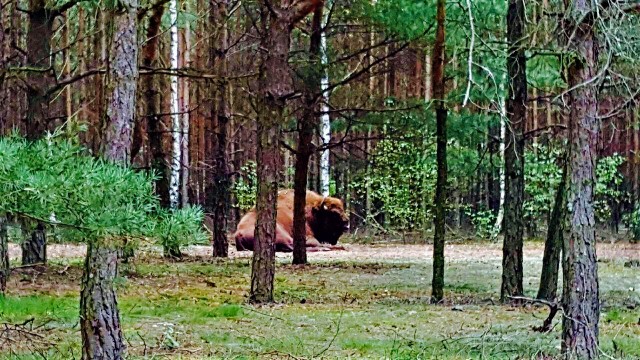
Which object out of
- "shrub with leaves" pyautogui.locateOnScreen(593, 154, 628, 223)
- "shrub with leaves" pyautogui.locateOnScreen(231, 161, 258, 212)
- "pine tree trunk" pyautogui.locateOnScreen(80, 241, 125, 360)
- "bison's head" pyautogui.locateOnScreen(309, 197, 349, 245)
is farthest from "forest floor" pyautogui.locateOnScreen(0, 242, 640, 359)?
"shrub with leaves" pyautogui.locateOnScreen(231, 161, 258, 212)

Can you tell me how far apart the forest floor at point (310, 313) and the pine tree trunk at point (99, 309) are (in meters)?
0.17

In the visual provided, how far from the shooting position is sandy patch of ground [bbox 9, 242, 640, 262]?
20.4 metres

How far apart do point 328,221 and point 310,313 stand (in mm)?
13622

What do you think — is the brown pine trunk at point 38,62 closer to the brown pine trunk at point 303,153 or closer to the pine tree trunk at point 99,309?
the brown pine trunk at point 303,153

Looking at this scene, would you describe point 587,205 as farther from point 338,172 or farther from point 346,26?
point 338,172

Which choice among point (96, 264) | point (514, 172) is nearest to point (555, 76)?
point (514, 172)

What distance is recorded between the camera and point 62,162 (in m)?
4.11

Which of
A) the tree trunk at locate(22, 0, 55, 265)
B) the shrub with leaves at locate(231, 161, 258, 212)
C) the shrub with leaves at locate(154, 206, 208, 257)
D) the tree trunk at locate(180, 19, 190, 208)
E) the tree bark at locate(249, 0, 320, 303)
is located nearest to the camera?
the shrub with leaves at locate(154, 206, 208, 257)

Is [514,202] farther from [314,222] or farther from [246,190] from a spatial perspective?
[246,190]

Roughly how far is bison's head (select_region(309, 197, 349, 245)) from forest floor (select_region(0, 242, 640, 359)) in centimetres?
489

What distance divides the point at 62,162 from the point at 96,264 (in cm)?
184

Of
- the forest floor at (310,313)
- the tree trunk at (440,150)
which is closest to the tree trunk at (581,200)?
the forest floor at (310,313)

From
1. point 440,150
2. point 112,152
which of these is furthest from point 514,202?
point 112,152

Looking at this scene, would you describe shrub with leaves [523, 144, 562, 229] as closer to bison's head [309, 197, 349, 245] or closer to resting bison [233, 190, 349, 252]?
bison's head [309, 197, 349, 245]
